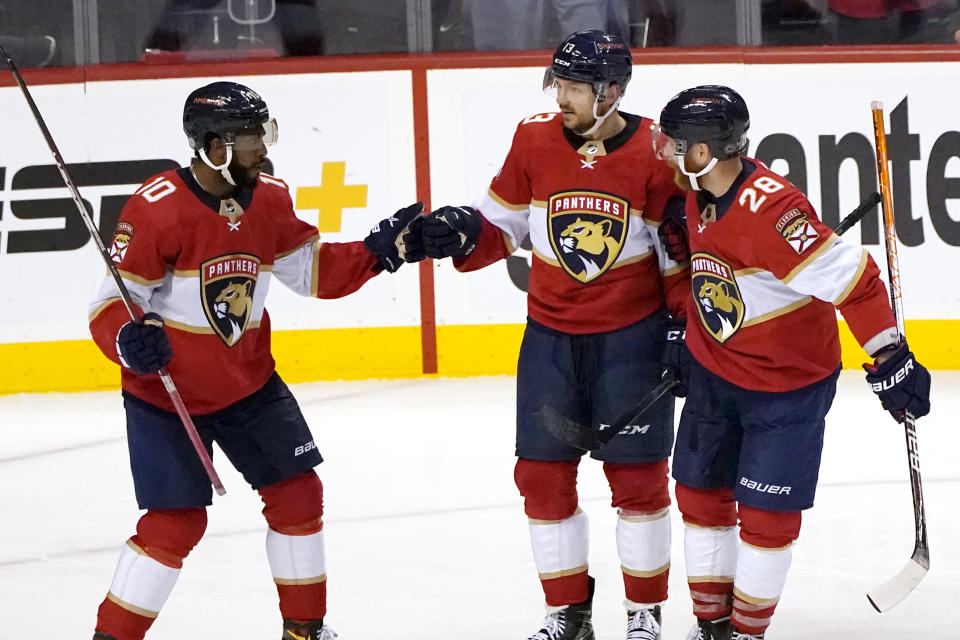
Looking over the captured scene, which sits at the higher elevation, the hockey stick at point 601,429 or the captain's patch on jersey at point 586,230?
the captain's patch on jersey at point 586,230

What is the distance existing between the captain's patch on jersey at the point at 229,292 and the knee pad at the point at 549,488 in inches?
26.5

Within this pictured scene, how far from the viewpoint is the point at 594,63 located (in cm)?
292

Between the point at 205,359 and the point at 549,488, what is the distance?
30.0 inches

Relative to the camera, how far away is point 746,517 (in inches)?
110

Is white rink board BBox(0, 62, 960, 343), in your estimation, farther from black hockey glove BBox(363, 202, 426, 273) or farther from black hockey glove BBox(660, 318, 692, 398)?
black hockey glove BBox(660, 318, 692, 398)

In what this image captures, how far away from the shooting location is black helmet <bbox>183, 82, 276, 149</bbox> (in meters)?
2.76

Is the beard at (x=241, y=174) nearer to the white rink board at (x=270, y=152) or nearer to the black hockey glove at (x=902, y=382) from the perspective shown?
the black hockey glove at (x=902, y=382)

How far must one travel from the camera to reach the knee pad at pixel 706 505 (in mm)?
2887

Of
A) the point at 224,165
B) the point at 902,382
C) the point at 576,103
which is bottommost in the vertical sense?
the point at 902,382

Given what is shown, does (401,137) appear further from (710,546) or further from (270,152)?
(710,546)

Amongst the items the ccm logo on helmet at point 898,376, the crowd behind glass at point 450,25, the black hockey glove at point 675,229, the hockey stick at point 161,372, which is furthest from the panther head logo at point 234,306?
the crowd behind glass at point 450,25

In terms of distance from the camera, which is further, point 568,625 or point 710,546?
point 568,625

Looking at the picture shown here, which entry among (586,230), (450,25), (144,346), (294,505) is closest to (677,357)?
(586,230)

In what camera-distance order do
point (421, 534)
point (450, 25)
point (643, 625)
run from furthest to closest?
point (450, 25)
point (421, 534)
point (643, 625)
